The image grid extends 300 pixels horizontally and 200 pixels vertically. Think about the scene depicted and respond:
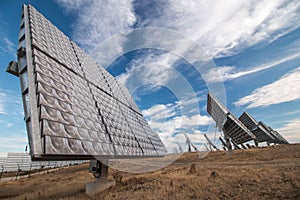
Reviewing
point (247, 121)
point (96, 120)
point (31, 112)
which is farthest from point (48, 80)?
point (247, 121)

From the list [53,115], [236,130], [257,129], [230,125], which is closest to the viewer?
[53,115]

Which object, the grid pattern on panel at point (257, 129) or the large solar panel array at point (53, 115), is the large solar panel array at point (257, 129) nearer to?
the grid pattern on panel at point (257, 129)

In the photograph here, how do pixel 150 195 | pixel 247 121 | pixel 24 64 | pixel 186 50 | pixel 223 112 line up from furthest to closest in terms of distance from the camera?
pixel 247 121, pixel 223 112, pixel 186 50, pixel 150 195, pixel 24 64

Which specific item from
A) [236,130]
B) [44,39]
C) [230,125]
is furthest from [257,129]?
[44,39]

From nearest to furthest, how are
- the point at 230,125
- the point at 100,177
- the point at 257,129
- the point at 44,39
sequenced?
the point at 44,39 → the point at 100,177 → the point at 230,125 → the point at 257,129

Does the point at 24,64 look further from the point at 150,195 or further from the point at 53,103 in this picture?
the point at 150,195

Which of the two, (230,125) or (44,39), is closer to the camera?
(44,39)

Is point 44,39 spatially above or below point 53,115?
above

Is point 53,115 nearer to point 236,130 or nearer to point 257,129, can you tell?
point 236,130

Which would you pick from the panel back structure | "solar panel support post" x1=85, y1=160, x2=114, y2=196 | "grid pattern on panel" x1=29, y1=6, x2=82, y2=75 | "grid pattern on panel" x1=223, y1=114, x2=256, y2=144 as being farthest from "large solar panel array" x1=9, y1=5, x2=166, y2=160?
"grid pattern on panel" x1=223, y1=114, x2=256, y2=144

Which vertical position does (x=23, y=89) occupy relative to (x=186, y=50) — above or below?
below

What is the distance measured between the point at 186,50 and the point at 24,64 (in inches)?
473

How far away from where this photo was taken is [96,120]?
23.7 ft

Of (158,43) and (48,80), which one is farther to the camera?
(158,43)
